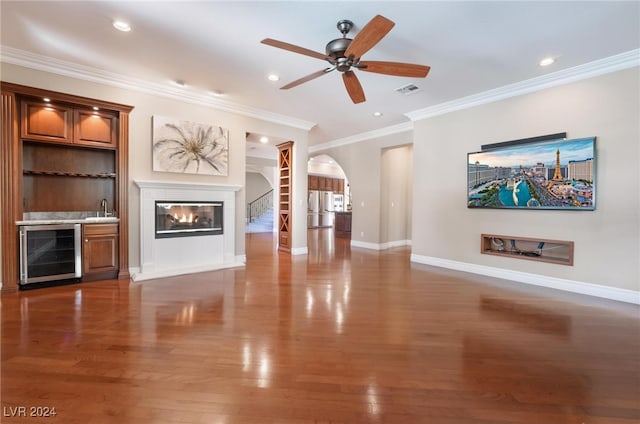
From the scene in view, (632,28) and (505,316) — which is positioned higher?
(632,28)

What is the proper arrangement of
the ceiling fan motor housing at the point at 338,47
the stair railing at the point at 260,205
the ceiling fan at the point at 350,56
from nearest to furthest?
the ceiling fan at the point at 350,56 < the ceiling fan motor housing at the point at 338,47 < the stair railing at the point at 260,205

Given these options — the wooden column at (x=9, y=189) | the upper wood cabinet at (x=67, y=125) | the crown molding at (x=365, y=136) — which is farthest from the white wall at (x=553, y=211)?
the wooden column at (x=9, y=189)

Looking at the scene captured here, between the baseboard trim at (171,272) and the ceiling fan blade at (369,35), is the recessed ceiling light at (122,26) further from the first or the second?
the baseboard trim at (171,272)

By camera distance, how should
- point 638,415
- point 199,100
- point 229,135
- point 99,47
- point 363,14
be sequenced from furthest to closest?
point 229,135 < point 199,100 < point 99,47 < point 363,14 < point 638,415

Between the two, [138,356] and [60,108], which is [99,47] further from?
[138,356]

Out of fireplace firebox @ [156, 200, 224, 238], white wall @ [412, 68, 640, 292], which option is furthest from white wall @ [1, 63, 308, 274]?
white wall @ [412, 68, 640, 292]

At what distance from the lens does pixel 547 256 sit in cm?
427

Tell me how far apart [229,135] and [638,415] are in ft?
19.1

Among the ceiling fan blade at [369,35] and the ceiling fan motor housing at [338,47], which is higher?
the ceiling fan motor housing at [338,47]

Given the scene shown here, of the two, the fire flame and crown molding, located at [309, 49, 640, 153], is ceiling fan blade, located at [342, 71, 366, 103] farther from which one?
the fire flame

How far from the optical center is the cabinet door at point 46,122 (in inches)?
146

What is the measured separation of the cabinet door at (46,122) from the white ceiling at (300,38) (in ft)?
1.92

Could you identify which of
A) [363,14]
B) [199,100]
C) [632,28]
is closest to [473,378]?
[363,14]

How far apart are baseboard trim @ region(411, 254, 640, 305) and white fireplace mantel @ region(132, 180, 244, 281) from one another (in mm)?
3955
